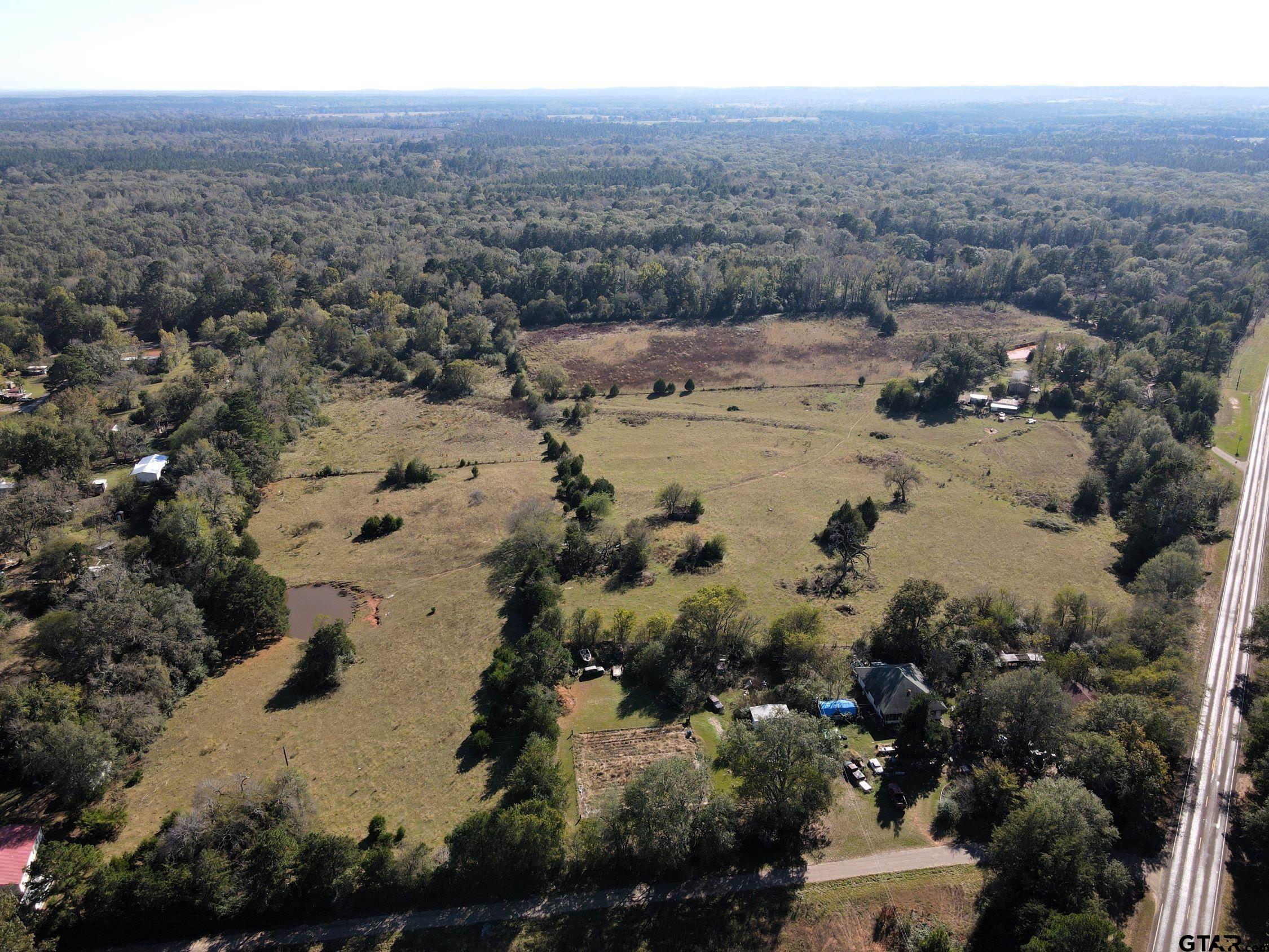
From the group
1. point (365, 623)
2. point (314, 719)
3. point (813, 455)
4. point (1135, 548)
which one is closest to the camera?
point (314, 719)

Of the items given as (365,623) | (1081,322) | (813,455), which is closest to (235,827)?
(365,623)

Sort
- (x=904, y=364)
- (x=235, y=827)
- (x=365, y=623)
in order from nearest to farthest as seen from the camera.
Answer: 1. (x=235, y=827)
2. (x=365, y=623)
3. (x=904, y=364)

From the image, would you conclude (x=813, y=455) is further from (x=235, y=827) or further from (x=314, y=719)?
(x=235, y=827)

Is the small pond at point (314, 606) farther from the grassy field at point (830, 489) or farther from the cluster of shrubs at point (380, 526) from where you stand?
the grassy field at point (830, 489)

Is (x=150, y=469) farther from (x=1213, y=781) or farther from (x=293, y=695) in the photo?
(x=1213, y=781)

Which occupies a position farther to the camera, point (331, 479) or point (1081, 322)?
point (1081, 322)

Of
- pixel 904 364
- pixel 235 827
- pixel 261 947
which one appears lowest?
pixel 261 947

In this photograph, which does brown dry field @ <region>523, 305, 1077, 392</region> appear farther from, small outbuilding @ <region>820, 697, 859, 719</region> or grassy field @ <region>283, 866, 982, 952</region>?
grassy field @ <region>283, 866, 982, 952</region>

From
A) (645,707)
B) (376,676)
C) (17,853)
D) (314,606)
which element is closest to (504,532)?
(314,606)
